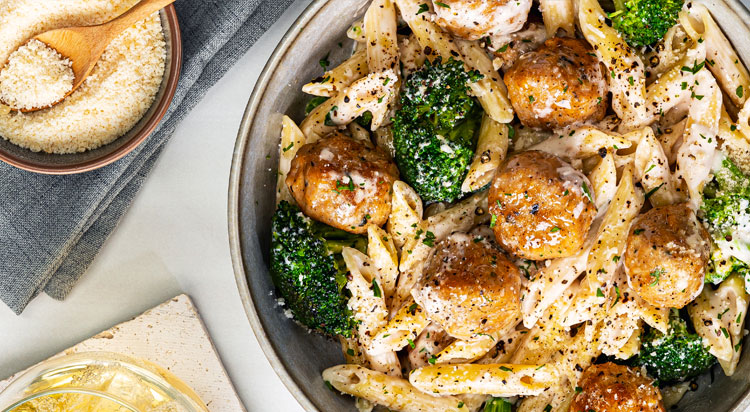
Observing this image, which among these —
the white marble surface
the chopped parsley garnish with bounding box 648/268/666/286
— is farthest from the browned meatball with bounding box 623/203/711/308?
the white marble surface

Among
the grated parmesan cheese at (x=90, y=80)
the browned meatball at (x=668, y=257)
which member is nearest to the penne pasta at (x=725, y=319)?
the browned meatball at (x=668, y=257)

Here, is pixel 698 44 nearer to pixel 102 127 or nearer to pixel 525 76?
pixel 525 76

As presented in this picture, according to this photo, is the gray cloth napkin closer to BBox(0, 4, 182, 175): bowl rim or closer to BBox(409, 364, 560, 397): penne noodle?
BBox(0, 4, 182, 175): bowl rim

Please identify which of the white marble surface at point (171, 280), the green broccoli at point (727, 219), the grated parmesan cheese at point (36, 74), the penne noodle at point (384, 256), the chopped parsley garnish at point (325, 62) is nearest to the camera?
the green broccoli at point (727, 219)

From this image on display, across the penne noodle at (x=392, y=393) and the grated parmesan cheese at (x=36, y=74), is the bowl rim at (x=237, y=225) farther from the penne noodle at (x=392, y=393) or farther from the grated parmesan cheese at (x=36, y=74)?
the grated parmesan cheese at (x=36, y=74)

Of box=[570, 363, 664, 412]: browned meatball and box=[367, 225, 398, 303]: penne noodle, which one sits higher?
box=[367, 225, 398, 303]: penne noodle

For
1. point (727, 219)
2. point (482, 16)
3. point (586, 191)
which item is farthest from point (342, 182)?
point (727, 219)

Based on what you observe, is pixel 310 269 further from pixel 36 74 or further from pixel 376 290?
pixel 36 74
